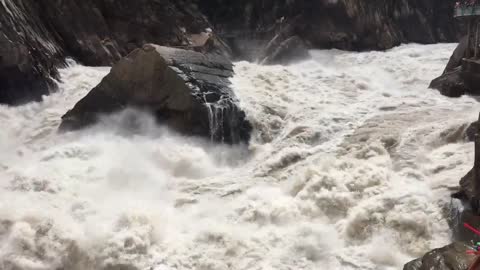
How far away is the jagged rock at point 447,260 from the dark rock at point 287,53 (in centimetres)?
1371

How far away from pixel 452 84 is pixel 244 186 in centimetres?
736

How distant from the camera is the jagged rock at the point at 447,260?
18.2 feet

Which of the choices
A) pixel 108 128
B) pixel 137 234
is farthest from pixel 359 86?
pixel 137 234

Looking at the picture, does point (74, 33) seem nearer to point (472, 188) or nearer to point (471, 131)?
point (471, 131)

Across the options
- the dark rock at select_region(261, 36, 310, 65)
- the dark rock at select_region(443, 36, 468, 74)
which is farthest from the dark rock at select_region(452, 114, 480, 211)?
the dark rock at select_region(261, 36, 310, 65)

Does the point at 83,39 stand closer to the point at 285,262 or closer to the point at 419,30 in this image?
the point at 285,262

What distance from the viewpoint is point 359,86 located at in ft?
49.0

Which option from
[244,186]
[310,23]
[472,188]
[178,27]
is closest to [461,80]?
[472,188]

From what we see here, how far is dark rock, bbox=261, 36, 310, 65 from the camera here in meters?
19.2

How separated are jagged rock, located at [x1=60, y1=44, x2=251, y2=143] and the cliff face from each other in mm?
2209

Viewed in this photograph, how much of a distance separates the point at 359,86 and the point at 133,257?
1013 centimetres

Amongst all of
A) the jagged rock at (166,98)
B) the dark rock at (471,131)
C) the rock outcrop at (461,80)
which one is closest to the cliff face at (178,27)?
the jagged rock at (166,98)

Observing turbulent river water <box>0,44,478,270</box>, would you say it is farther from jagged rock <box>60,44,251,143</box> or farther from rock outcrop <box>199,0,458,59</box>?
rock outcrop <box>199,0,458,59</box>

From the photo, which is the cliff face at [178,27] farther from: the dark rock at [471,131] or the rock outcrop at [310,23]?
the dark rock at [471,131]
